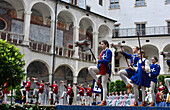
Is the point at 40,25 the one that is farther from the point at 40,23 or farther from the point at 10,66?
the point at 10,66

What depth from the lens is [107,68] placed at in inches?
300

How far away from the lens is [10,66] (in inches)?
268

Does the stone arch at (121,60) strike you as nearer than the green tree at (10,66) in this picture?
No

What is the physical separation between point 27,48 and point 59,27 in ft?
22.6

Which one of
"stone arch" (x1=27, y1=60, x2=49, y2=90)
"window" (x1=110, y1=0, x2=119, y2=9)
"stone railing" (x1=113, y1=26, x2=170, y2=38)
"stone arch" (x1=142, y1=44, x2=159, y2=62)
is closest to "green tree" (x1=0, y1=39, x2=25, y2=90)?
"stone arch" (x1=27, y1=60, x2=49, y2=90)

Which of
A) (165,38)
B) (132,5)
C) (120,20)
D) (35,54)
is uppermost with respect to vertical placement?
(132,5)

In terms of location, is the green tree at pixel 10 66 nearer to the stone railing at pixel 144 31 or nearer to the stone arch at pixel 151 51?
the stone railing at pixel 144 31

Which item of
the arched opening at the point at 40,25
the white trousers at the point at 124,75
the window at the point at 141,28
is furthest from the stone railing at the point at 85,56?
the white trousers at the point at 124,75

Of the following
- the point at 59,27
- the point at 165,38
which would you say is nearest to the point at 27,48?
the point at 59,27

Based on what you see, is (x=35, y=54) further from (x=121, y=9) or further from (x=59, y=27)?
(x=121, y=9)

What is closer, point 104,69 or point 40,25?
point 104,69

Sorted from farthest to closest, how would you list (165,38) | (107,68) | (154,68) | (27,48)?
(165,38)
(27,48)
(154,68)
(107,68)

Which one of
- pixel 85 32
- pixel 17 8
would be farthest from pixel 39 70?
pixel 85 32

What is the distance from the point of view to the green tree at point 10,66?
6723 millimetres
